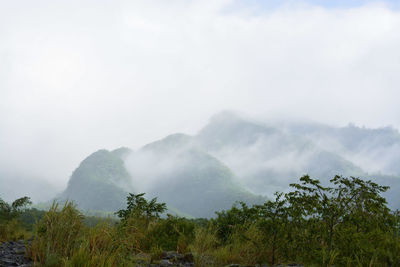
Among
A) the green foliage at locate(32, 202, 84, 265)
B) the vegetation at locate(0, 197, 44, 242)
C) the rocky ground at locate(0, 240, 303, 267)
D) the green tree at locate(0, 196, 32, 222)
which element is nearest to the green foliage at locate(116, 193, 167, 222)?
the vegetation at locate(0, 197, 44, 242)

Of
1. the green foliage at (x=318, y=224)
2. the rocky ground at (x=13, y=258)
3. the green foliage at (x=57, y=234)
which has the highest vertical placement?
the green foliage at (x=318, y=224)

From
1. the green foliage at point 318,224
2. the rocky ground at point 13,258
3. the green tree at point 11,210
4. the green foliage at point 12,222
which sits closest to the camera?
the rocky ground at point 13,258

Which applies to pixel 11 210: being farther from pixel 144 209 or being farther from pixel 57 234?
pixel 57 234

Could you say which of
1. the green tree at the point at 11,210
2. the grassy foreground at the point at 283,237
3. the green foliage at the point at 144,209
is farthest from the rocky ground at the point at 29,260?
the green tree at the point at 11,210

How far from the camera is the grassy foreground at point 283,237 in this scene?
5.96m

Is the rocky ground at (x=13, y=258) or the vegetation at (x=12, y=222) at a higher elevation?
the vegetation at (x=12, y=222)

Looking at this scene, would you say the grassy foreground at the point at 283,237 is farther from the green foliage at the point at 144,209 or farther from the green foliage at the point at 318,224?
the green foliage at the point at 144,209

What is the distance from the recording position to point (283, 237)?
8664 mm

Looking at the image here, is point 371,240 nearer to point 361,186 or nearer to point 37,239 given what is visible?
point 361,186

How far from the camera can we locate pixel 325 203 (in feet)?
25.2

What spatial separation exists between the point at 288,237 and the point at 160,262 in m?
3.27

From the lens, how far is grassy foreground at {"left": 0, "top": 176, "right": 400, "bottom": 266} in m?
→ 5.96

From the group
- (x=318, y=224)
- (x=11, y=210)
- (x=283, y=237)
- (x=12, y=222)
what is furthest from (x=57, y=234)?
(x=11, y=210)

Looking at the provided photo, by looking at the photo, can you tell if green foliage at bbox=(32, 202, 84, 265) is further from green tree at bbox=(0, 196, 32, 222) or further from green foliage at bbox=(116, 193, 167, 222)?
green tree at bbox=(0, 196, 32, 222)
